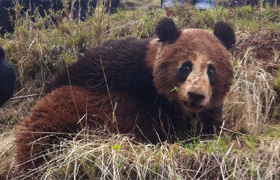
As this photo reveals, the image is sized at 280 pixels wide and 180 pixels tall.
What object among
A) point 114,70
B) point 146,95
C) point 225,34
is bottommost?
point 146,95

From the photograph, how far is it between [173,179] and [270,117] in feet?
5.17

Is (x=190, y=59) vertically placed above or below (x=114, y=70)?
above

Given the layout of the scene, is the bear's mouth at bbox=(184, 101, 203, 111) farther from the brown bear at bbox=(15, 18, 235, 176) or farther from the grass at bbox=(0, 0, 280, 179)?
the grass at bbox=(0, 0, 280, 179)

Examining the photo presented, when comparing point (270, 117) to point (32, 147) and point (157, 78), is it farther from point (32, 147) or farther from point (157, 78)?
point (32, 147)

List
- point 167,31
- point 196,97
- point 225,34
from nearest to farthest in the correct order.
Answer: point 196,97, point 167,31, point 225,34

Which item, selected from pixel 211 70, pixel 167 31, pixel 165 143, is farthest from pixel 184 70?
pixel 165 143

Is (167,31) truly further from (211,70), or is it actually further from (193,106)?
(193,106)

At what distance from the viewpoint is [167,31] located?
9.62ft

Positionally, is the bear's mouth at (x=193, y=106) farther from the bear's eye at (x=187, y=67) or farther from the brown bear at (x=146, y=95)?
the bear's eye at (x=187, y=67)

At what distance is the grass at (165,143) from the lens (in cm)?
258

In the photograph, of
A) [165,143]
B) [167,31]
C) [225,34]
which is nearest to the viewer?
[165,143]

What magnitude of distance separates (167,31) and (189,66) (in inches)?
12.2

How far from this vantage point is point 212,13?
204 inches

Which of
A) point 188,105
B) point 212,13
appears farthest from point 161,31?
point 212,13
